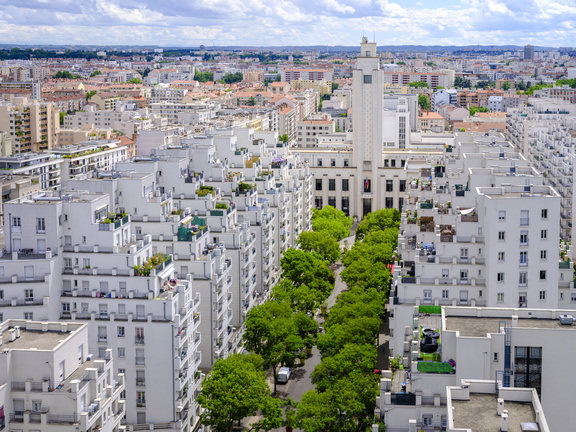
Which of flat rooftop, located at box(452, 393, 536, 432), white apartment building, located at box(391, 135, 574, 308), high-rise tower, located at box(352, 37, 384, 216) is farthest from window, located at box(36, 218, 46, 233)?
high-rise tower, located at box(352, 37, 384, 216)

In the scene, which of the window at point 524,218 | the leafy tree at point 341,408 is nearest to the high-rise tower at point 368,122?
the window at point 524,218

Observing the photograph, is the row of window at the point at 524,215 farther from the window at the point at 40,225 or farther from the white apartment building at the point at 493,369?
the window at the point at 40,225

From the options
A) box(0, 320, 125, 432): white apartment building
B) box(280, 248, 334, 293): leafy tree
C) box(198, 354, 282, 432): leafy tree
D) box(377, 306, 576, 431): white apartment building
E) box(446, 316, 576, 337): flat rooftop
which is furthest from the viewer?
box(280, 248, 334, 293): leafy tree

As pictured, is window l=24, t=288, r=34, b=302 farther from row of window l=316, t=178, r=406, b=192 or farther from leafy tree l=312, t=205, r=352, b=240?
row of window l=316, t=178, r=406, b=192

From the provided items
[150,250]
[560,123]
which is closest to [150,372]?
[150,250]

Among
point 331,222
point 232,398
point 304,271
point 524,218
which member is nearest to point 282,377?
point 232,398
